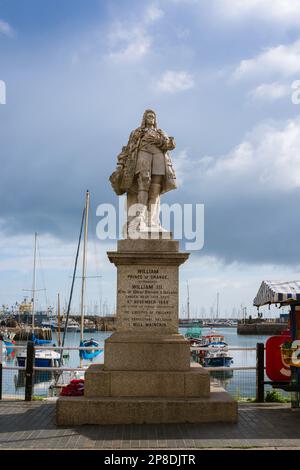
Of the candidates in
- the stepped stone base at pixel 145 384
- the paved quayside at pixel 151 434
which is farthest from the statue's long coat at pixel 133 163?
the paved quayside at pixel 151 434

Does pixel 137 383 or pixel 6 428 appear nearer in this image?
pixel 6 428

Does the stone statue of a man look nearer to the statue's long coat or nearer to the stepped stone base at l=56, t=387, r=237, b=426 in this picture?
the statue's long coat

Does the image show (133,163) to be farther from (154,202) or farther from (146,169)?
(154,202)

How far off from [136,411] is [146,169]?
4738 mm

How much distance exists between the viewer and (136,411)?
8289 millimetres

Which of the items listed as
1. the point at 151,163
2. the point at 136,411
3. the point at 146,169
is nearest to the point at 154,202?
the point at 146,169

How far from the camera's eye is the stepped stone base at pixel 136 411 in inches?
325

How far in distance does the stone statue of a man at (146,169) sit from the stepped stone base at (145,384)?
317 cm

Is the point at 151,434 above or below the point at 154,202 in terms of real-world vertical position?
below

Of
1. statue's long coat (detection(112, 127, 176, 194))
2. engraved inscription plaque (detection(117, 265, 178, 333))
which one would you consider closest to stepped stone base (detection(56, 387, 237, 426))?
engraved inscription plaque (detection(117, 265, 178, 333))
